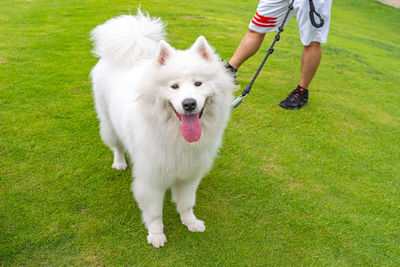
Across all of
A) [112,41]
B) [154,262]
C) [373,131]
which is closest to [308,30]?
[373,131]

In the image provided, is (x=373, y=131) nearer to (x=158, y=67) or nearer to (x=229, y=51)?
(x=229, y=51)

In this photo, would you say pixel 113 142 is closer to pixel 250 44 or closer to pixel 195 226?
pixel 195 226

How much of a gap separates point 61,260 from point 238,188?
5.26 feet

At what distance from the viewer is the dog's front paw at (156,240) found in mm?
2139

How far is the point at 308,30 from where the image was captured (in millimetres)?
Answer: 3564

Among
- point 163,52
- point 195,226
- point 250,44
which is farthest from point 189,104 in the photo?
point 250,44

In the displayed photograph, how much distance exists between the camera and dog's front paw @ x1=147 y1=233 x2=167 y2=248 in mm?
2139

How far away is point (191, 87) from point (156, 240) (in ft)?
4.09

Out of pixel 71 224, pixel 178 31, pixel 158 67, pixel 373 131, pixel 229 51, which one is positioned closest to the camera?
pixel 158 67

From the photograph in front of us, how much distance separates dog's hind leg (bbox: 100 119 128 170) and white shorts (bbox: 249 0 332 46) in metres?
2.33

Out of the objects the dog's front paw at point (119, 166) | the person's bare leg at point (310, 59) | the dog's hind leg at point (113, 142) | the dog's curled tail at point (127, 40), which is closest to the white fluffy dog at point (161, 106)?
the dog's curled tail at point (127, 40)

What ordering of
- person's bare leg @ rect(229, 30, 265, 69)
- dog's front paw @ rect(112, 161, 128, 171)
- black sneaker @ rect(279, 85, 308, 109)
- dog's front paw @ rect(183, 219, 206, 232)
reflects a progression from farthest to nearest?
black sneaker @ rect(279, 85, 308, 109) < person's bare leg @ rect(229, 30, 265, 69) < dog's front paw @ rect(112, 161, 128, 171) < dog's front paw @ rect(183, 219, 206, 232)

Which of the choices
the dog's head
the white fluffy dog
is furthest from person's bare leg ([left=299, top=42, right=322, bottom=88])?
the dog's head

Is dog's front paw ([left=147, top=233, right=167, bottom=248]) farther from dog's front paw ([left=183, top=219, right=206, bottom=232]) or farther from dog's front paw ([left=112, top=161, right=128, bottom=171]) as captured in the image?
dog's front paw ([left=112, top=161, right=128, bottom=171])
